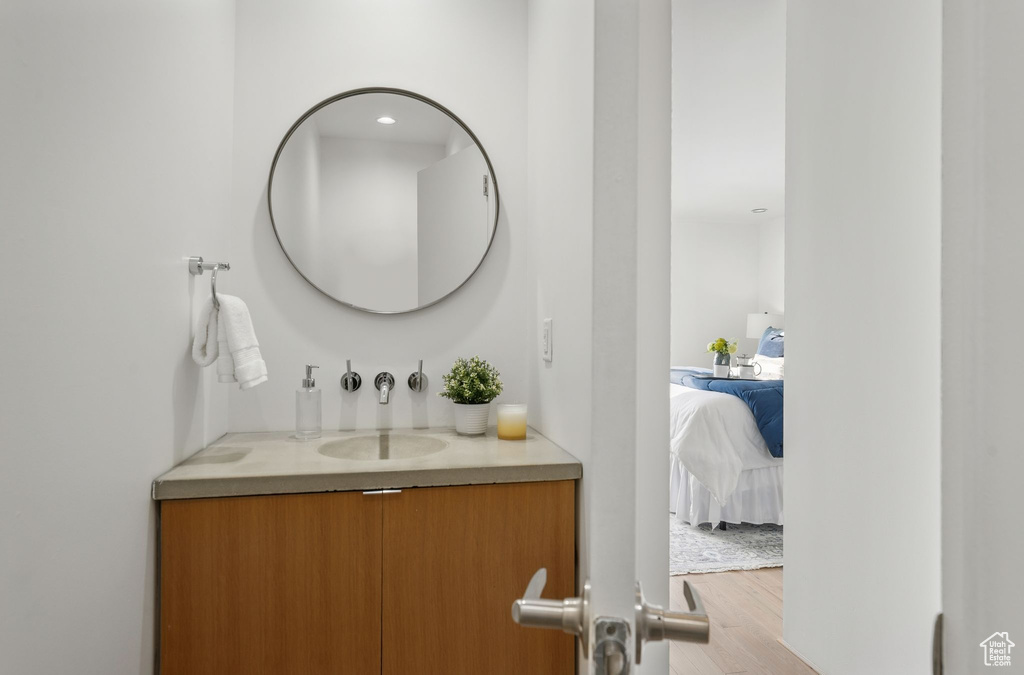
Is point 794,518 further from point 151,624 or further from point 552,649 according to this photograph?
point 151,624

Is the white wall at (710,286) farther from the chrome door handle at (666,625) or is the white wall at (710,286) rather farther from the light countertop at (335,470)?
the chrome door handle at (666,625)

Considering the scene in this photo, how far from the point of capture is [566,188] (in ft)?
4.74

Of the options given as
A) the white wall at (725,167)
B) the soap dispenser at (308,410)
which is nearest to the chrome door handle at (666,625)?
the soap dispenser at (308,410)

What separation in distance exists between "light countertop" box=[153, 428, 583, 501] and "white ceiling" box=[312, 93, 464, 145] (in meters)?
1.01

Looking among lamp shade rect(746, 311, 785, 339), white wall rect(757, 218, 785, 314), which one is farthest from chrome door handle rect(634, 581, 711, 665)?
white wall rect(757, 218, 785, 314)

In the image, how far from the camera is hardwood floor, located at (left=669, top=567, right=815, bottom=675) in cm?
191

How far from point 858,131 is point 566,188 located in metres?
0.97

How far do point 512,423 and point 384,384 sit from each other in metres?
0.43

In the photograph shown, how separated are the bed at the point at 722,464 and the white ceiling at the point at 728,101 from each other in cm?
173

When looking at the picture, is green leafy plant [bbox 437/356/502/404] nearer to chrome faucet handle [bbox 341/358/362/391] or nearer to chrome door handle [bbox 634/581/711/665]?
chrome faucet handle [bbox 341/358/362/391]

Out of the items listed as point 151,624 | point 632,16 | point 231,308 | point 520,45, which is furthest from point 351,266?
point 632,16

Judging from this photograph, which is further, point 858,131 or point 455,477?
point 858,131
